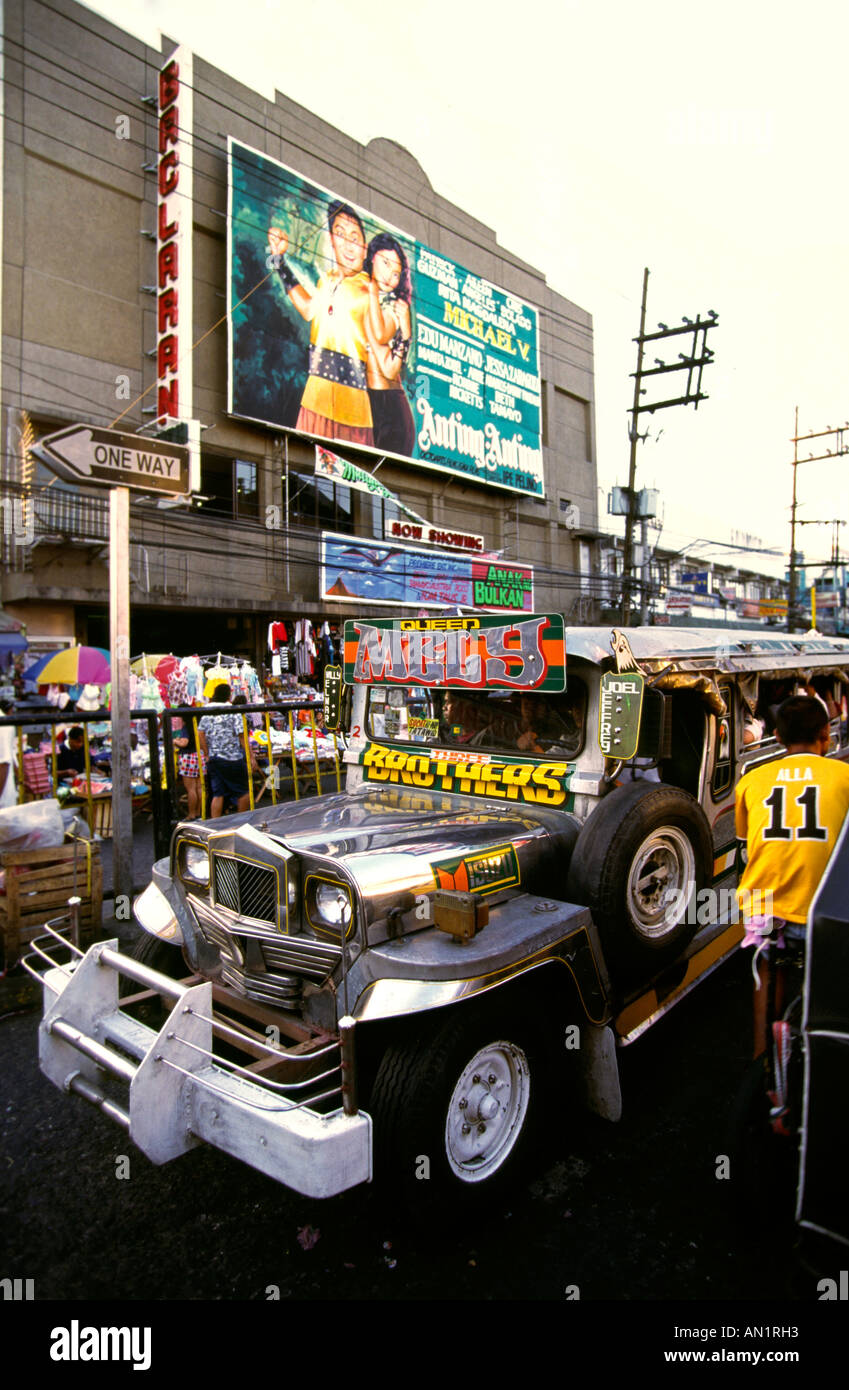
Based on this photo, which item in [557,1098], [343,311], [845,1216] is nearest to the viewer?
[845,1216]

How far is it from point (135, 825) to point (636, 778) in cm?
724

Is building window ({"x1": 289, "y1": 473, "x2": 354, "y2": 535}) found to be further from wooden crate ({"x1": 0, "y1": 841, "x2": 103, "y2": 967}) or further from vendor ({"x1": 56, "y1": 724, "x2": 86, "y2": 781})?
wooden crate ({"x1": 0, "y1": 841, "x2": 103, "y2": 967})

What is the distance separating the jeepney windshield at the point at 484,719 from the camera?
3930 millimetres

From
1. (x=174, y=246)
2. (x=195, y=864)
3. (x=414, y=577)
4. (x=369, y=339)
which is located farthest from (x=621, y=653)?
(x=369, y=339)

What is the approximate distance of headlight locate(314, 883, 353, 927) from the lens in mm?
2781

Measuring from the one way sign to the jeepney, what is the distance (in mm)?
1854

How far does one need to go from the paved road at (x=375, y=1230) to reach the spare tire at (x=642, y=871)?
739 mm

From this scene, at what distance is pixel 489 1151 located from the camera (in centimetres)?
282

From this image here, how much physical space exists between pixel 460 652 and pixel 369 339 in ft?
62.0

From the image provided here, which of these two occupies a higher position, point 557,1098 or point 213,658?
point 213,658

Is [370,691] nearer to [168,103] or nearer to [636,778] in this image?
[636,778]

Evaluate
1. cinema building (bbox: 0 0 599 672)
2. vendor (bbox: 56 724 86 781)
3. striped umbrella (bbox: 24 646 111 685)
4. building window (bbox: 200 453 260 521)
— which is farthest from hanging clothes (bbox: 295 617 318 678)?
vendor (bbox: 56 724 86 781)

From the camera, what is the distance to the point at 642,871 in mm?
3631
